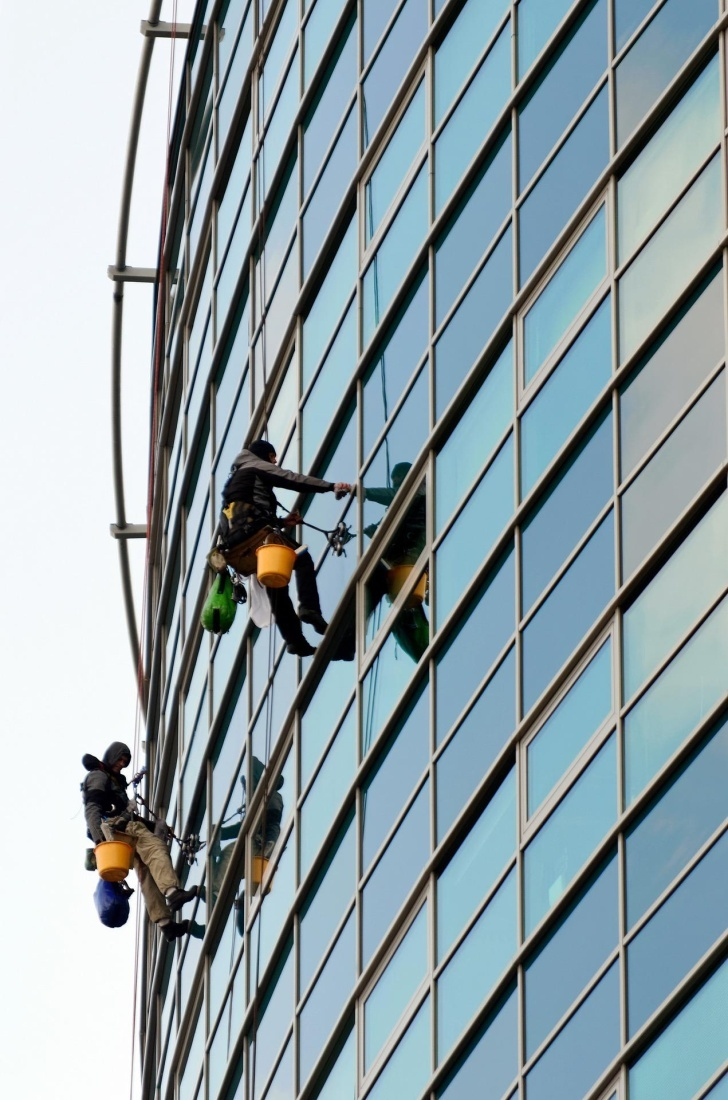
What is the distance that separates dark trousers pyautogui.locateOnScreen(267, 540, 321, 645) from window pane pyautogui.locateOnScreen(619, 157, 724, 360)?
596 cm

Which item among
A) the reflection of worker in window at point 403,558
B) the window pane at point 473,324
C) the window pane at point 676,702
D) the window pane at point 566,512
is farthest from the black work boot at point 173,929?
the window pane at point 676,702

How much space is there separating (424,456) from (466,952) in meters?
4.74

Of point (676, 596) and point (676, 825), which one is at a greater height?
point (676, 596)

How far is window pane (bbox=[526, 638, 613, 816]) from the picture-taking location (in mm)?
21844

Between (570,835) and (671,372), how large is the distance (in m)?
3.32

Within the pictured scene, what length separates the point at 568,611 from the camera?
2259cm

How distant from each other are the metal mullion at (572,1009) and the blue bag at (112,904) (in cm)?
1048

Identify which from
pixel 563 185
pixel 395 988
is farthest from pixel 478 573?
pixel 395 988

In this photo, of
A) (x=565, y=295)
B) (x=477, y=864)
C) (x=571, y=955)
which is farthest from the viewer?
(x=565, y=295)

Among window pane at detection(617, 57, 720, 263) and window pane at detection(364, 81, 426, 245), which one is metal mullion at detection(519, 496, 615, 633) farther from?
window pane at detection(364, 81, 426, 245)

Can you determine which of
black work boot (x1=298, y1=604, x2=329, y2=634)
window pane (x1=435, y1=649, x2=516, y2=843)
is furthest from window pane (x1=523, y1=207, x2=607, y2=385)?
black work boot (x1=298, y1=604, x2=329, y2=634)

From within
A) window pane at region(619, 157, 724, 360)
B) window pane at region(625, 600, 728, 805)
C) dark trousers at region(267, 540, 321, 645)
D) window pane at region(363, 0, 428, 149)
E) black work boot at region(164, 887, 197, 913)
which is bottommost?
window pane at region(625, 600, 728, 805)

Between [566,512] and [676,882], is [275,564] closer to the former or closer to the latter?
[566,512]

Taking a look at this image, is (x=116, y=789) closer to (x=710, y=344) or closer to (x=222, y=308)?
(x=222, y=308)
